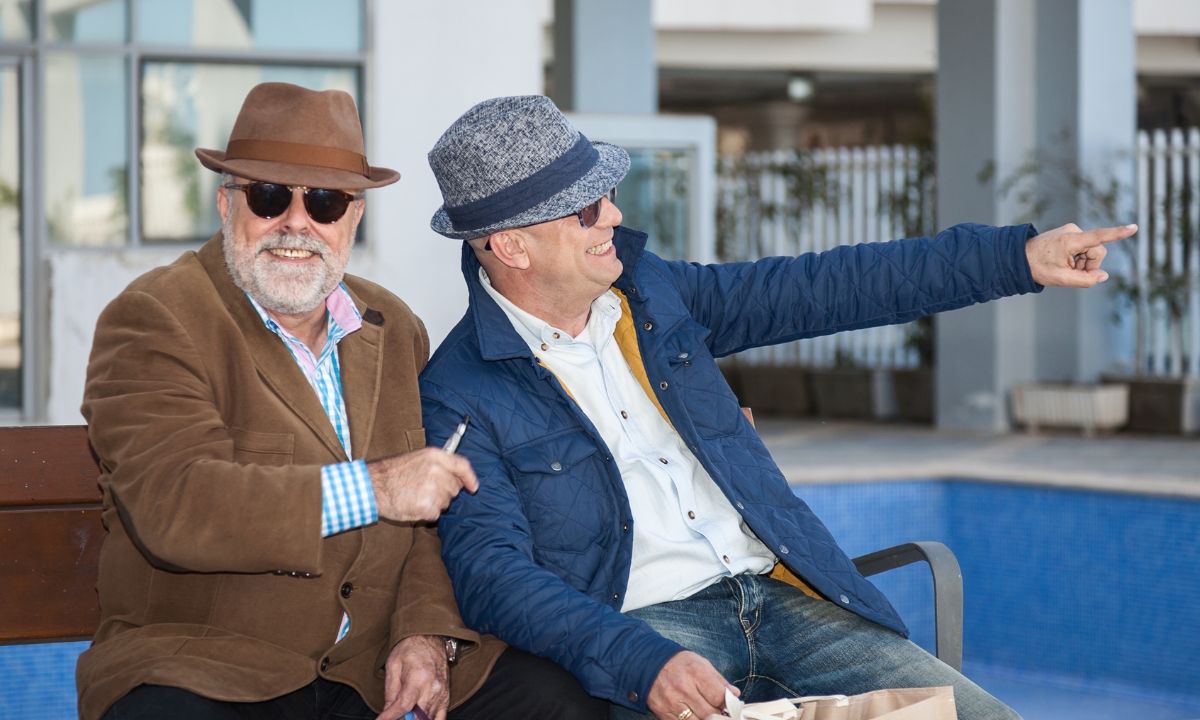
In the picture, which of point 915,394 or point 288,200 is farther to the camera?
point 915,394

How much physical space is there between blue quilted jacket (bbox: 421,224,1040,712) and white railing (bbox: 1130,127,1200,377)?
24.1ft

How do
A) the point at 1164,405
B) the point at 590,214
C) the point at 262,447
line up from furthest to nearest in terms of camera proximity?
the point at 1164,405 < the point at 590,214 < the point at 262,447

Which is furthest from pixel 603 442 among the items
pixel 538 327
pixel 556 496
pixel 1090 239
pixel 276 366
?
pixel 1090 239

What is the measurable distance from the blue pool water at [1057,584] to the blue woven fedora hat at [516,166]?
3409 millimetres

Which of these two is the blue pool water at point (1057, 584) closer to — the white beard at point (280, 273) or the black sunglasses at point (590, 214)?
the black sunglasses at point (590, 214)

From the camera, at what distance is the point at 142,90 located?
6688 mm

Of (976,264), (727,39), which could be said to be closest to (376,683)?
(976,264)

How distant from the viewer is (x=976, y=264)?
2.81 m

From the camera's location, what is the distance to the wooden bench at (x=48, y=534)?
276 cm

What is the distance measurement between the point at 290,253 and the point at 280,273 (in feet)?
0.18

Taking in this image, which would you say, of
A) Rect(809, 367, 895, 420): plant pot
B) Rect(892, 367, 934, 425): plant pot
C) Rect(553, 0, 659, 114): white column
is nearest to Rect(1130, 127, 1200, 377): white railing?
Rect(892, 367, 934, 425): plant pot

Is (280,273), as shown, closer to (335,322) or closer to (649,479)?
(335,322)

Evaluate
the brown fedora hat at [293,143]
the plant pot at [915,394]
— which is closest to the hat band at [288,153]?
the brown fedora hat at [293,143]

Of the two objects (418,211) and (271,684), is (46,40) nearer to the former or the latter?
(418,211)
